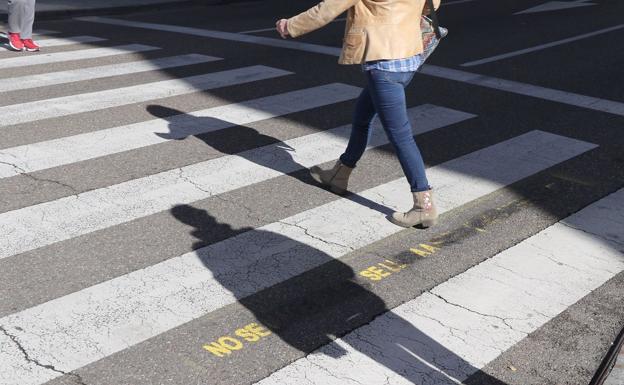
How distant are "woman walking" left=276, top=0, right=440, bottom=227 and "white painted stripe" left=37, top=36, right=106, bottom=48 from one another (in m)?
7.07

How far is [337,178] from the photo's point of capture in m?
6.49

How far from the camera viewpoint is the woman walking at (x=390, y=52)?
5.61 metres

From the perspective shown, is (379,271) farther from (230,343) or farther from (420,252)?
(230,343)

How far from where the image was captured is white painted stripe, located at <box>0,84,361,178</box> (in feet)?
23.1

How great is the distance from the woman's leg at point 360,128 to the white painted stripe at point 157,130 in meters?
1.94

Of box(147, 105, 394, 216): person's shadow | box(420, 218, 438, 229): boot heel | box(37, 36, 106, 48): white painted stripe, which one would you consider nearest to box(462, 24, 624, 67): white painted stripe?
box(147, 105, 394, 216): person's shadow

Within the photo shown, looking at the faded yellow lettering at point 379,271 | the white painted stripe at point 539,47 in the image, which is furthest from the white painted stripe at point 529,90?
the faded yellow lettering at point 379,271

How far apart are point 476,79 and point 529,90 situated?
2.32 feet

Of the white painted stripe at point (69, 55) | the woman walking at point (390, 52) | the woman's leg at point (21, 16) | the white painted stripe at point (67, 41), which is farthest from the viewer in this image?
the white painted stripe at point (67, 41)

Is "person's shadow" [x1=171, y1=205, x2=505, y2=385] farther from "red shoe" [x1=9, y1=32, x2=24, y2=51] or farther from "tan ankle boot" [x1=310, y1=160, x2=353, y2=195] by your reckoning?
"red shoe" [x1=9, y1=32, x2=24, y2=51]

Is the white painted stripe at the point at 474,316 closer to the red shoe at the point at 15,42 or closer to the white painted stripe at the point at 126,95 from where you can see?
the white painted stripe at the point at 126,95

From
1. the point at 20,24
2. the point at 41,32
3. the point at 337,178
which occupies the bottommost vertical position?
the point at 41,32

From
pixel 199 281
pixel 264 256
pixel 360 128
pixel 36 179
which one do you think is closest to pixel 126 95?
pixel 36 179

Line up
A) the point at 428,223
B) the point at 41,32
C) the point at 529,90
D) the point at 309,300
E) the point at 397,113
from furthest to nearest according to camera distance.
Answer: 1. the point at 41,32
2. the point at 529,90
3. the point at 428,223
4. the point at 397,113
5. the point at 309,300
